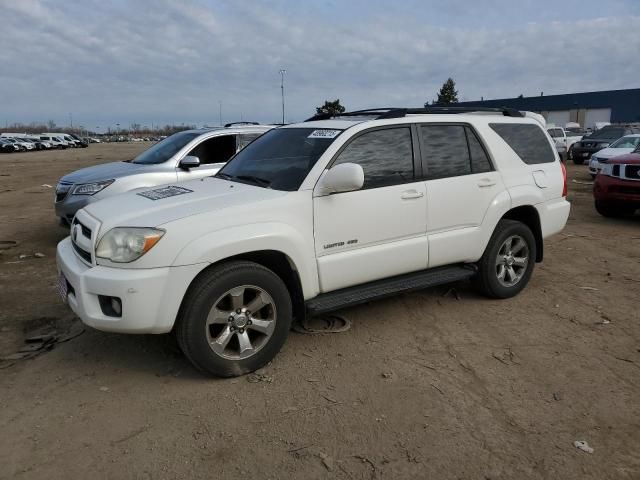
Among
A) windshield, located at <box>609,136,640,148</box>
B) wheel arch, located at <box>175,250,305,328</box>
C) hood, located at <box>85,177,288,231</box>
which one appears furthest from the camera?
windshield, located at <box>609,136,640,148</box>

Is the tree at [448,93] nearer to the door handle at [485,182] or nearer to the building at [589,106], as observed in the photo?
the building at [589,106]

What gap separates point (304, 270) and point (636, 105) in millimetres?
64453

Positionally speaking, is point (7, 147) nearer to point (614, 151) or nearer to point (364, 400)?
point (614, 151)

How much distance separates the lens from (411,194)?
4.23m

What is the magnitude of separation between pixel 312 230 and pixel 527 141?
274 centimetres

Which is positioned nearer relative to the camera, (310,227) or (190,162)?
(310,227)

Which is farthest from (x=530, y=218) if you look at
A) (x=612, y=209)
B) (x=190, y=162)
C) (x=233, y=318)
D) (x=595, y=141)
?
(x=595, y=141)

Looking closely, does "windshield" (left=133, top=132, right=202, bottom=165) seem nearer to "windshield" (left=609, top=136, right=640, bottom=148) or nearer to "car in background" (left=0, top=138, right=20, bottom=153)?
"windshield" (left=609, top=136, right=640, bottom=148)

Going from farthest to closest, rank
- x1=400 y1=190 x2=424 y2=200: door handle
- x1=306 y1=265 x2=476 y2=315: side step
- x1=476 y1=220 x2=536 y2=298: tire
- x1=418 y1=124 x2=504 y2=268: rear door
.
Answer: x1=476 y1=220 x2=536 y2=298: tire → x1=418 y1=124 x2=504 y2=268: rear door → x1=400 y1=190 x2=424 y2=200: door handle → x1=306 y1=265 x2=476 y2=315: side step

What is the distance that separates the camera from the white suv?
3307mm

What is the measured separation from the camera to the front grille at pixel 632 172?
8812 mm

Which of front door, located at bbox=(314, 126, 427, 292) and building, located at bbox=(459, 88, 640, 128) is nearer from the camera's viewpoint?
front door, located at bbox=(314, 126, 427, 292)

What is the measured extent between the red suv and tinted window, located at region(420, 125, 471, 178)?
226 inches

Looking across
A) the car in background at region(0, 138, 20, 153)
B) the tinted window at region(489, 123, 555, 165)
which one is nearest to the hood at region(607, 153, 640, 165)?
the tinted window at region(489, 123, 555, 165)
